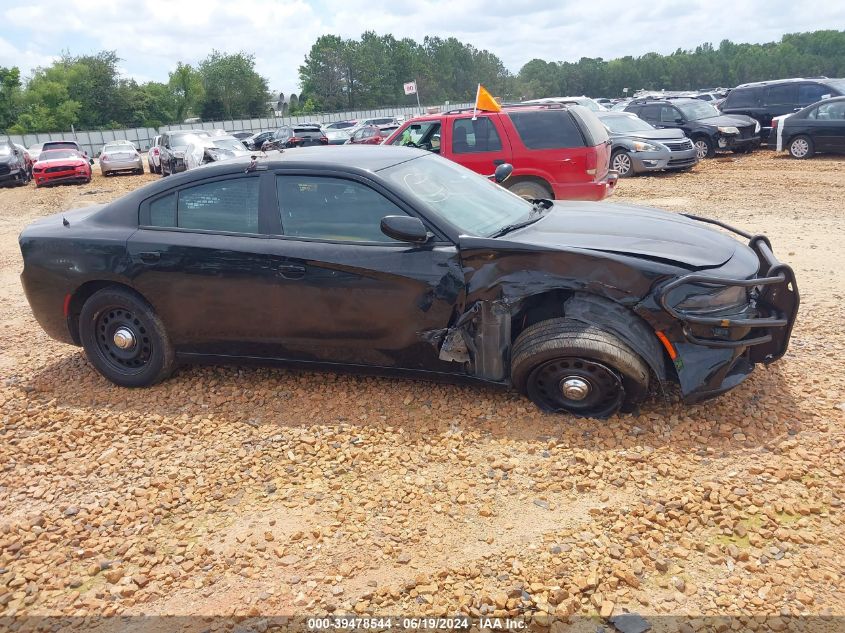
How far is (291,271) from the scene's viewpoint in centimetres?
428

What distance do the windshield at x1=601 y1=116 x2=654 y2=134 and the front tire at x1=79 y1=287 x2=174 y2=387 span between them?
44.3 feet

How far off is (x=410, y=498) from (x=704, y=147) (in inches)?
662

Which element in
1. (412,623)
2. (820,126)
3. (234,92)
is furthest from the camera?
(234,92)

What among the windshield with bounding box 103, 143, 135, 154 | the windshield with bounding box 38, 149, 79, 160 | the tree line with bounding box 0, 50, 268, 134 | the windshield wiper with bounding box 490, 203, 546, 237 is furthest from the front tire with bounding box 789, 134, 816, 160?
the tree line with bounding box 0, 50, 268, 134

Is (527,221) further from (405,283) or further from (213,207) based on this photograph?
(213,207)

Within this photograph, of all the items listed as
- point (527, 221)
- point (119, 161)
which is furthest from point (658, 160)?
point (119, 161)

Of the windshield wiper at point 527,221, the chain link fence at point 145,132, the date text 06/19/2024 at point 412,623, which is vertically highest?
the chain link fence at point 145,132

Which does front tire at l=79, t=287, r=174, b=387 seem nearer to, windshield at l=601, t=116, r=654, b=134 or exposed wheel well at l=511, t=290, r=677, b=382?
exposed wheel well at l=511, t=290, r=677, b=382

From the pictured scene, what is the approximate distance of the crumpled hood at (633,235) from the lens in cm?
385

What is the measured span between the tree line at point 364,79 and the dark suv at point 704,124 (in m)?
54.3

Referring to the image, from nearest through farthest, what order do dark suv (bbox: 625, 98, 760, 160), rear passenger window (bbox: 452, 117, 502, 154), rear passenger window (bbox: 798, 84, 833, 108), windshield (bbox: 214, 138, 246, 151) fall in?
rear passenger window (bbox: 452, 117, 502, 154) < dark suv (bbox: 625, 98, 760, 160) < rear passenger window (bbox: 798, 84, 833, 108) < windshield (bbox: 214, 138, 246, 151)

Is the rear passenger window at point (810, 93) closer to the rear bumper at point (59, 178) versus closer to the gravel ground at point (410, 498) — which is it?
the gravel ground at point (410, 498)

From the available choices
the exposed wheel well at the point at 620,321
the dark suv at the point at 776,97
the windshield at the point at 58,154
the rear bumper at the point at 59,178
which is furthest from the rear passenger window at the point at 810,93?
the windshield at the point at 58,154

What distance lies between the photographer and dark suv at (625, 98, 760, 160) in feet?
56.6
